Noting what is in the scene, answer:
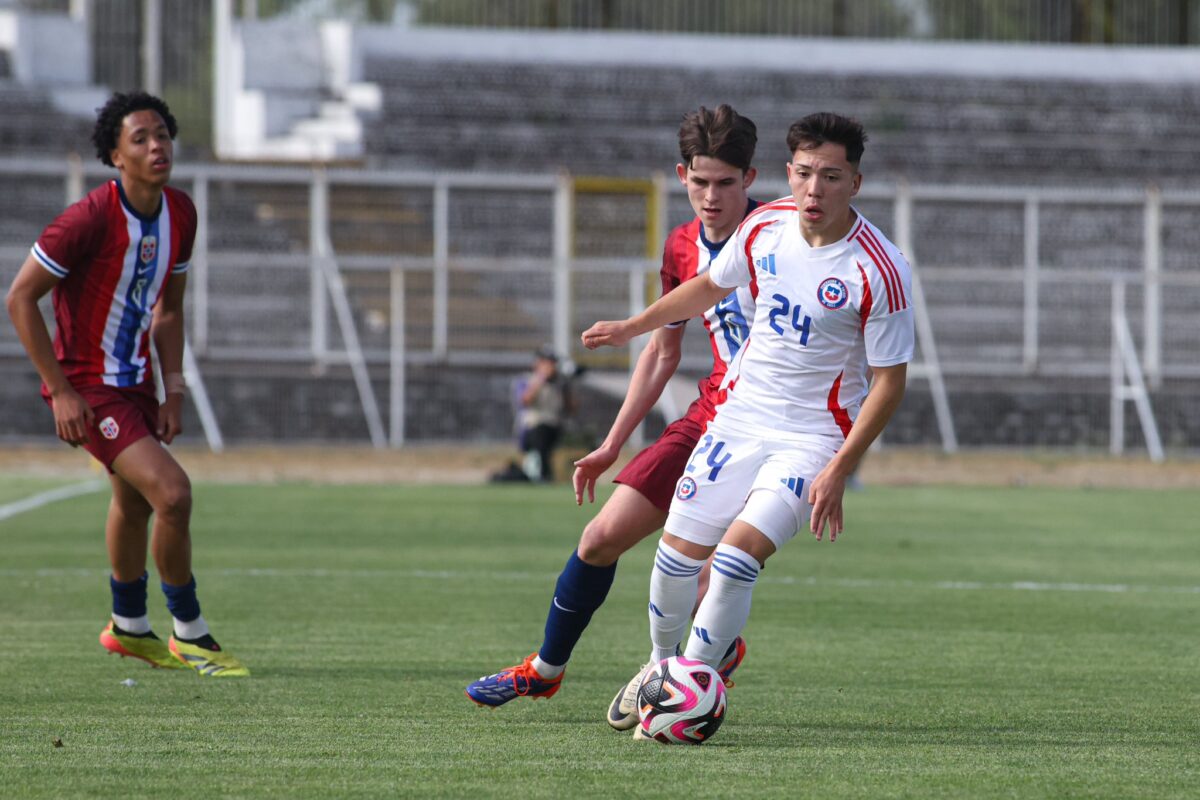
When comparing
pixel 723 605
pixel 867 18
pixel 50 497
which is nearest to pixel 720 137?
pixel 723 605

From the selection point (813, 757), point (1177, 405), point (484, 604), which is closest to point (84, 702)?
point (813, 757)

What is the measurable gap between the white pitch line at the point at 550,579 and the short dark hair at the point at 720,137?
176 inches

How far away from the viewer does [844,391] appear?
540 centimetres

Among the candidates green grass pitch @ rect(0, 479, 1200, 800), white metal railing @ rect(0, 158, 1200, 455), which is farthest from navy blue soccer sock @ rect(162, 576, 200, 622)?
white metal railing @ rect(0, 158, 1200, 455)

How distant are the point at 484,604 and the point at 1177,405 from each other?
16.0m

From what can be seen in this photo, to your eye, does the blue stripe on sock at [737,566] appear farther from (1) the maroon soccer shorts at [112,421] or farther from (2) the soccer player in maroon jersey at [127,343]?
(1) the maroon soccer shorts at [112,421]

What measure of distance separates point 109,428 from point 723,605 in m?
2.59

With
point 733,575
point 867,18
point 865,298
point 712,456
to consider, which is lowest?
point 733,575

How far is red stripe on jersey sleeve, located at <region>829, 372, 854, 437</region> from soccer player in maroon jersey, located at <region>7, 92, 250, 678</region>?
2441mm

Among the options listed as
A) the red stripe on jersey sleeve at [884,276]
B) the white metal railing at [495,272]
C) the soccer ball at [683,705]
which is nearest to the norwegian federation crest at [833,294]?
the red stripe on jersey sleeve at [884,276]

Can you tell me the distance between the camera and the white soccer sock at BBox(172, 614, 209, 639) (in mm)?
6777

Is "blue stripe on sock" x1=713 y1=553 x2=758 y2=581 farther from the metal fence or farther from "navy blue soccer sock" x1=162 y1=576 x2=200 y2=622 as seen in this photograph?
the metal fence

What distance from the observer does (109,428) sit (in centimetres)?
659

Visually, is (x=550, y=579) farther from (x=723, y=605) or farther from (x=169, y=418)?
(x=723, y=605)
